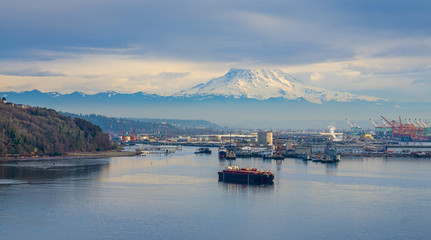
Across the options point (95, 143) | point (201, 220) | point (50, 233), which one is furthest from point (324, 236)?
point (95, 143)

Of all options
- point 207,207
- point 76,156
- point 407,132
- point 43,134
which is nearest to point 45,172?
point 207,207

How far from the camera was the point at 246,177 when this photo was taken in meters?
32.3

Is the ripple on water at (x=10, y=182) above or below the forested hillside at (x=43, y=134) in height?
below

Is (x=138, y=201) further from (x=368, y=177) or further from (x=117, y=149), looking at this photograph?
(x=117, y=149)

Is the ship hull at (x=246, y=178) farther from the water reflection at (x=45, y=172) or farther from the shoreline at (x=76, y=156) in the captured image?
the shoreline at (x=76, y=156)

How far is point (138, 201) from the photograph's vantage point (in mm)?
24484

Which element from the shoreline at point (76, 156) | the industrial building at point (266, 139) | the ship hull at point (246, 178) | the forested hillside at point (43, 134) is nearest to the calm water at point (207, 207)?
the ship hull at point (246, 178)

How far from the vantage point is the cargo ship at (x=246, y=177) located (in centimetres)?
3166

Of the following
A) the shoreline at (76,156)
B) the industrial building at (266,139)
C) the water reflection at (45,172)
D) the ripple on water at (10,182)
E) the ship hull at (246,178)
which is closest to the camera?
the ripple on water at (10,182)

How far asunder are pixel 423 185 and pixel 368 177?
4607mm

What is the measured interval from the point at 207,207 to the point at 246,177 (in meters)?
9.25

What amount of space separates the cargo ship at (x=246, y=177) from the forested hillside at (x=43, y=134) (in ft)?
80.3

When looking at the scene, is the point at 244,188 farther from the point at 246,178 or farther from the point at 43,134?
the point at 43,134

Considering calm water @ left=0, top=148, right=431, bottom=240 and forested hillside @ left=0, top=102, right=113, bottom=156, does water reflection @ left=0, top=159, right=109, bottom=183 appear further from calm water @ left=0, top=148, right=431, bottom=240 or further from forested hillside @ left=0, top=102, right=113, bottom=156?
forested hillside @ left=0, top=102, right=113, bottom=156
